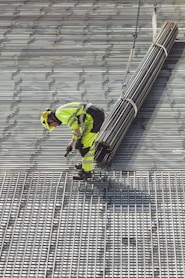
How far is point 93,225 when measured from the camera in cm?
657

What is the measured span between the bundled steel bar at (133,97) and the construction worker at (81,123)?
1.04ft

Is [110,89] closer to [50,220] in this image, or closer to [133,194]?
[133,194]

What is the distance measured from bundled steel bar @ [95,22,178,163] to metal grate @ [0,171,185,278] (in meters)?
0.43

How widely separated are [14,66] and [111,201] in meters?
3.79

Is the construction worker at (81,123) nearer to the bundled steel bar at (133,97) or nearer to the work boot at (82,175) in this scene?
the work boot at (82,175)

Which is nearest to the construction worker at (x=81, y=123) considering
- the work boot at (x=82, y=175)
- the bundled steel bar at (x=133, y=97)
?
the work boot at (x=82, y=175)

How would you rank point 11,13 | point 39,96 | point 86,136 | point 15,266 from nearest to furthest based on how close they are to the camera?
point 15,266 → point 86,136 → point 39,96 → point 11,13

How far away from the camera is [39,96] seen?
8.75 metres

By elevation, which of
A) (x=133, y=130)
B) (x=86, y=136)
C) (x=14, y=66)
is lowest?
(x=86, y=136)

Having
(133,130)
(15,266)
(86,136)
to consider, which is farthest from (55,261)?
(133,130)

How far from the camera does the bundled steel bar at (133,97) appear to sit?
739 centimetres

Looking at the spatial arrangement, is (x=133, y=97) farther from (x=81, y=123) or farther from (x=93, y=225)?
(x=93, y=225)

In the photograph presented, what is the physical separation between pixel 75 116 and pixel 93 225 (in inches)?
57.8

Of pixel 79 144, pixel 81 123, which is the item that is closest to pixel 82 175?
pixel 79 144
